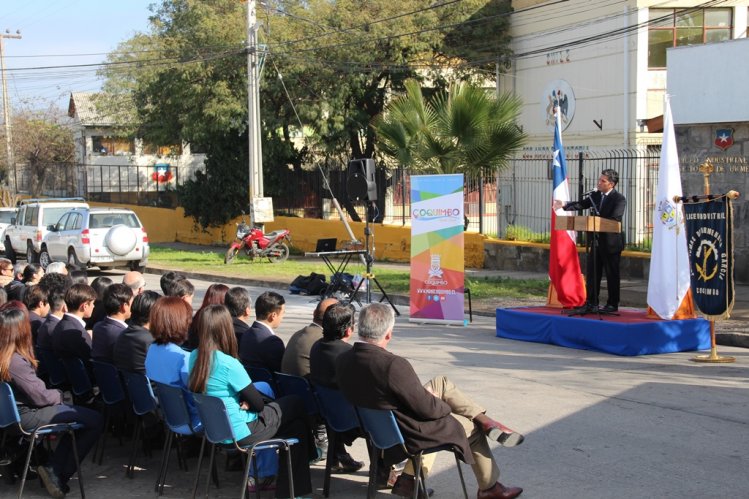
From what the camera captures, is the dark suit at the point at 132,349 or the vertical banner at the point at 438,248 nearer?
the dark suit at the point at 132,349

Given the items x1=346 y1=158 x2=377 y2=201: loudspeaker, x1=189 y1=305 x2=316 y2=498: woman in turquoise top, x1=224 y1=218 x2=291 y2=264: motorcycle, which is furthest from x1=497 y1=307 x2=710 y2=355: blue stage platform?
x1=224 y1=218 x2=291 y2=264: motorcycle

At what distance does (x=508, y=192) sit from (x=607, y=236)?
1395 cm

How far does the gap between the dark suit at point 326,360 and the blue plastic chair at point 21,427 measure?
1.69 metres

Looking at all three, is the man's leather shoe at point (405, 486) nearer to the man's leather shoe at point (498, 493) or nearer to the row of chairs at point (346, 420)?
the row of chairs at point (346, 420)

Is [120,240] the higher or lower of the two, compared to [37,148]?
lower

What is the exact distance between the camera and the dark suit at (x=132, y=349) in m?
6.83

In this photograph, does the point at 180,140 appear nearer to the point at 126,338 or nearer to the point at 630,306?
the point at 630,306

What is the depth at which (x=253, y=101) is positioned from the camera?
25.2 m

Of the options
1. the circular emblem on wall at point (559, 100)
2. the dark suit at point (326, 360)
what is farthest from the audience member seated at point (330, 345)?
the circular emblem on wall at point (559, 100)

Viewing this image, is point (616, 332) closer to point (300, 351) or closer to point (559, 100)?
point (300, 351)

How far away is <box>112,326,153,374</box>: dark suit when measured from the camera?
22.4 ft

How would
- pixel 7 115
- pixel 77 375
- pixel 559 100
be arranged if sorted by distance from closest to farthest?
1. pixel 77 375
2. pixel 559 100
3. pixel 7 115

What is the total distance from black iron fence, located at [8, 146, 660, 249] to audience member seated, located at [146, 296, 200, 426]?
1269 cm

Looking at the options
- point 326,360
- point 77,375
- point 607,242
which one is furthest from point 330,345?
point 607,242
